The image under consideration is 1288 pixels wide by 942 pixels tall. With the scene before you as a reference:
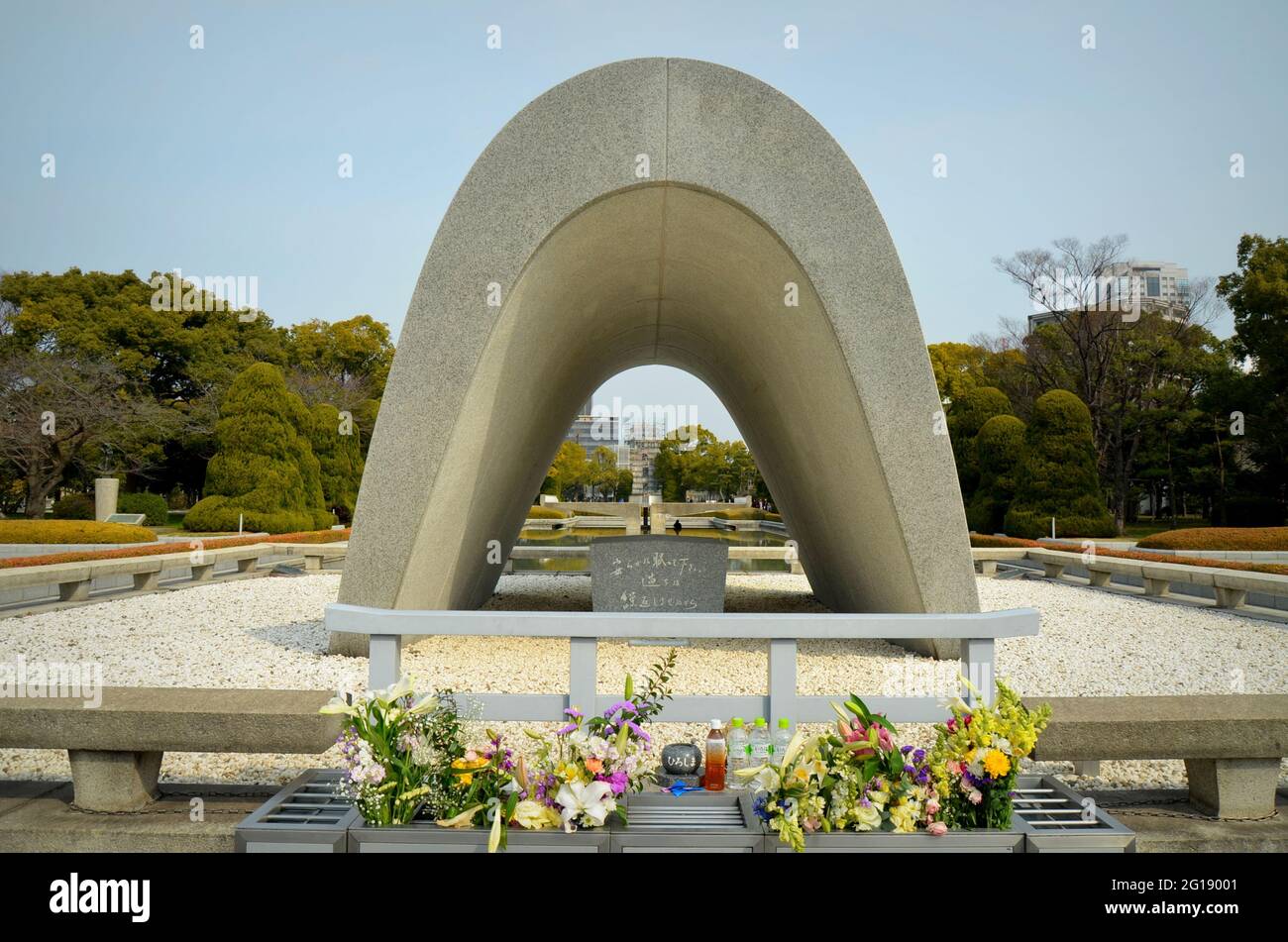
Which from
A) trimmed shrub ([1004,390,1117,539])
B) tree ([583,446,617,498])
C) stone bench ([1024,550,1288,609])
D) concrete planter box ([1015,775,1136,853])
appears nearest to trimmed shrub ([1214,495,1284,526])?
trimmed shrub ([1004,390,1117,539])

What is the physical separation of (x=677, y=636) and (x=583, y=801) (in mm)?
1017

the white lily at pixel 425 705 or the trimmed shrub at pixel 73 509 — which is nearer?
the white lily at pixel 425 705

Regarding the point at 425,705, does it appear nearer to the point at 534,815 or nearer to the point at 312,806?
the point at 534,815

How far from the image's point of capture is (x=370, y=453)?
22.5ft

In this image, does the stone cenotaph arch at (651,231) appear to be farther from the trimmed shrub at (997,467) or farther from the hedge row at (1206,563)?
the trimmed shrub at (997,467)

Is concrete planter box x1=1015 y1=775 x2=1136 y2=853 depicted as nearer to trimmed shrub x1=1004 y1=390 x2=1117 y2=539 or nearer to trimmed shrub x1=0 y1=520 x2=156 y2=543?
trimmed shrub x1=0 y1=520 x2=156 y2=543

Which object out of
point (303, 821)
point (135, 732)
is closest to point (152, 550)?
point (135, 732)

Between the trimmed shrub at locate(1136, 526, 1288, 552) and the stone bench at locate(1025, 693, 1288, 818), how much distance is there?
1777cm

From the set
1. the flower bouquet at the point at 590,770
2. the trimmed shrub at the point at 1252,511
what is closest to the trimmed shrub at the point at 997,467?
the trimmed shrub at the point at 1252,511

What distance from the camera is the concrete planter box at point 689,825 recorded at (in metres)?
2.79

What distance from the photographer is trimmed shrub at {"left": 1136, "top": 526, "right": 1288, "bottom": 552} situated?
1827 cm

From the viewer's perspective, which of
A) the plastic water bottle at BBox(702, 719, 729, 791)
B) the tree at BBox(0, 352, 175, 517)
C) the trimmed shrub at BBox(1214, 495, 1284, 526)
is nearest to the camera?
the plastic water bottle at BBox(702, 719, 729, 791)

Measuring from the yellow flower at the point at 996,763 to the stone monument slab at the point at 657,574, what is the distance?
21.5 feet
